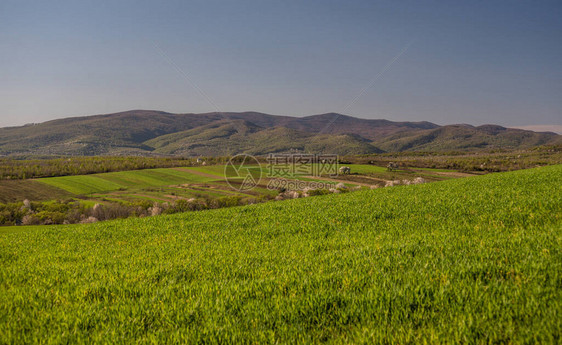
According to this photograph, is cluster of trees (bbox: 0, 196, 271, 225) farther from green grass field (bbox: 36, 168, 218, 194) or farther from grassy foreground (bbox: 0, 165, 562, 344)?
grassy foreground (bbox: 0, 165, 562, 344)

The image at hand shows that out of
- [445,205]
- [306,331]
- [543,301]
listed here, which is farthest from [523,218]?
[306,331]

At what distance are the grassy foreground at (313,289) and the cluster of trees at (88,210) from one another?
3328cm

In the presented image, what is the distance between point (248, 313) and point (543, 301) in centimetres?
424

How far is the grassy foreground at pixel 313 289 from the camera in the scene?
14.0 feet

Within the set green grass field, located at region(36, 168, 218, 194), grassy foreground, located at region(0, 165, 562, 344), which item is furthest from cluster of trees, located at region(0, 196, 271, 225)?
grassy foreground, located at region(0, 165, 562, 344)

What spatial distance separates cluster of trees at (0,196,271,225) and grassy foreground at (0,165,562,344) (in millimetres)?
33283

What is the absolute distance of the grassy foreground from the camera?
426 cm

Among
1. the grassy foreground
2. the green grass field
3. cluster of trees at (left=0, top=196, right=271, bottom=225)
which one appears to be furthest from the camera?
the green grass field

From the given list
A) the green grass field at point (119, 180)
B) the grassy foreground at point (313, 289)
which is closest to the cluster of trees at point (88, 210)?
the green grass field at point (119, 180)

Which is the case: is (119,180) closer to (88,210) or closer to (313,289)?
(88,210)

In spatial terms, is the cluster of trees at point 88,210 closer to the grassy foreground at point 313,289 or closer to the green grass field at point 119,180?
the green grass field at point 119,180

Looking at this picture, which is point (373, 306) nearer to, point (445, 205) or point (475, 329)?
point (475, 329)

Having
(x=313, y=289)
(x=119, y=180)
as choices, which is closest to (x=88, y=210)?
(x=119, y=180)

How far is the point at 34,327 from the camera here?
17.0 feet
